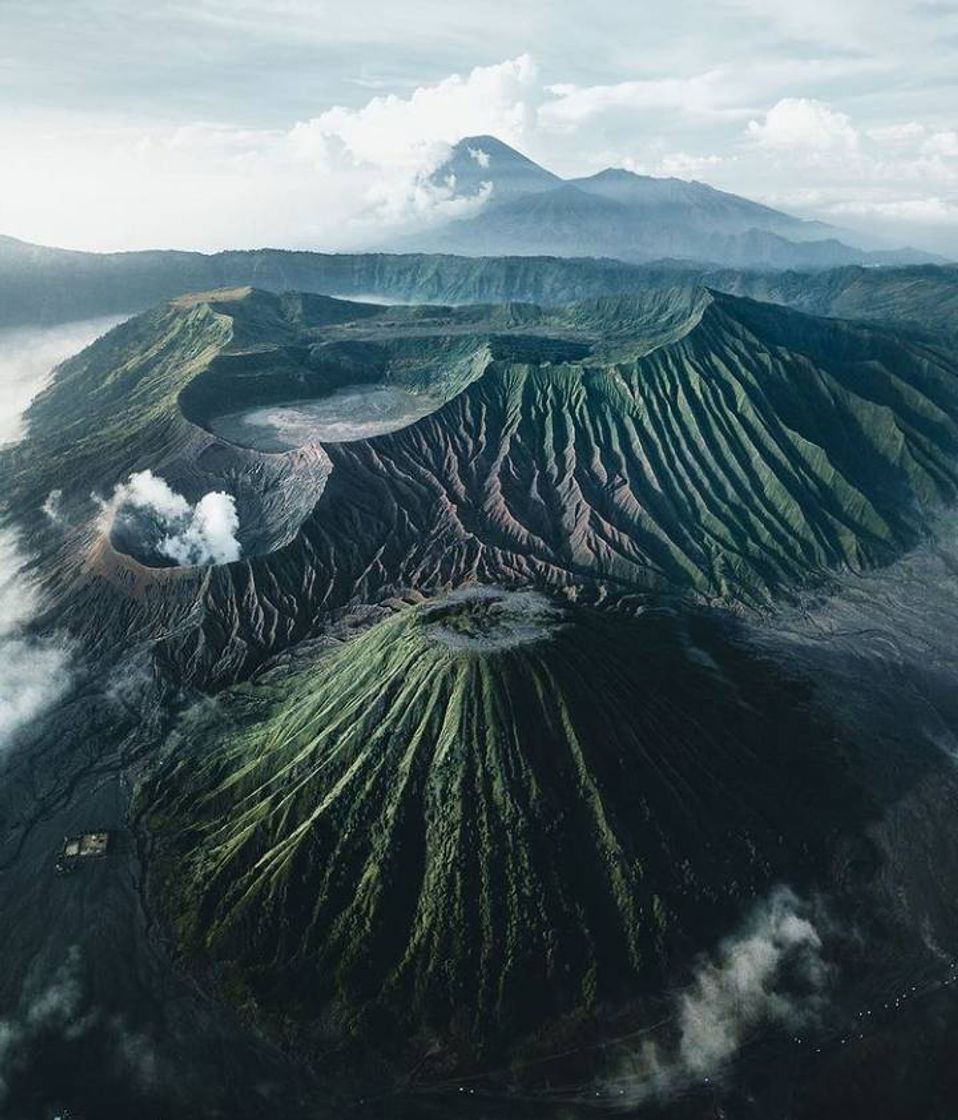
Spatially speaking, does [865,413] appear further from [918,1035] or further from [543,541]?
[918,1035]

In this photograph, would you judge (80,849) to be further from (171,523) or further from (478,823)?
(171,523)

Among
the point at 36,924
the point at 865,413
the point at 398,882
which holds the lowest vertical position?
the point at 36,924

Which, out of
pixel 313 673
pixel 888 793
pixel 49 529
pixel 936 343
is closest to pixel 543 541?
pixel 313 673

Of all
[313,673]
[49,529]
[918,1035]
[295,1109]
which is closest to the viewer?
[295,1109]

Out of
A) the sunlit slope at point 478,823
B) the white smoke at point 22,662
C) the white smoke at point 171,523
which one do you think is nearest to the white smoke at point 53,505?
the white smoke at point 171,523

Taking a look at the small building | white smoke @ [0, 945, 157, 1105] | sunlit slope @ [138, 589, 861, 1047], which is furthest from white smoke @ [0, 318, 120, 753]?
white smoke @ [0, 945, 157, 1105]

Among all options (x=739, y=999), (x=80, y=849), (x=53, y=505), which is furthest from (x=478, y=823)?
(x=53, y=505)

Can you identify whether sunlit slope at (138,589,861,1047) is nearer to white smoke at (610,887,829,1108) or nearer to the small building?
white smoke at (610,887,829,1108)
